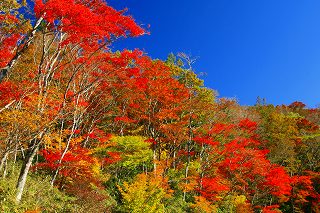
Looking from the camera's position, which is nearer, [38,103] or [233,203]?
[38,103]

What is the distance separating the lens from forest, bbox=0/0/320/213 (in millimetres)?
13805

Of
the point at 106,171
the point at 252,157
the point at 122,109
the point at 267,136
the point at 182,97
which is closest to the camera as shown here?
the point at 106,171

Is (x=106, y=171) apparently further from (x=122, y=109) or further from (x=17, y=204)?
(x=17, y=204)

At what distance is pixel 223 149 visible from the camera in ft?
102

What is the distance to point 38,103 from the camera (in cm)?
1384

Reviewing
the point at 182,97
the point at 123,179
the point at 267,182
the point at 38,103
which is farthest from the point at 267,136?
the point at 38,103

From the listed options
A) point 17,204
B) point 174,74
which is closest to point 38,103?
point 17,204

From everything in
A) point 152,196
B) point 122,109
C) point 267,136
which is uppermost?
point 267,136

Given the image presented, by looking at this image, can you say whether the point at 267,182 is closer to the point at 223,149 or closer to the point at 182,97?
the point at 223,149

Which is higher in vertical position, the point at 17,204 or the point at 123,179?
the point at 123,179

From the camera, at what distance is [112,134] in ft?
94.6

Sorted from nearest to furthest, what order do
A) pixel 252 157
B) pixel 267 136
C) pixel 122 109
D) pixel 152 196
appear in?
pixel 152 196 → pixel 252 157 → pixel 122 109 → pixel 267 136

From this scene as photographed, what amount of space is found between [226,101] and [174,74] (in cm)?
612

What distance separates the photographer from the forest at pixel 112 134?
13.8 metres
